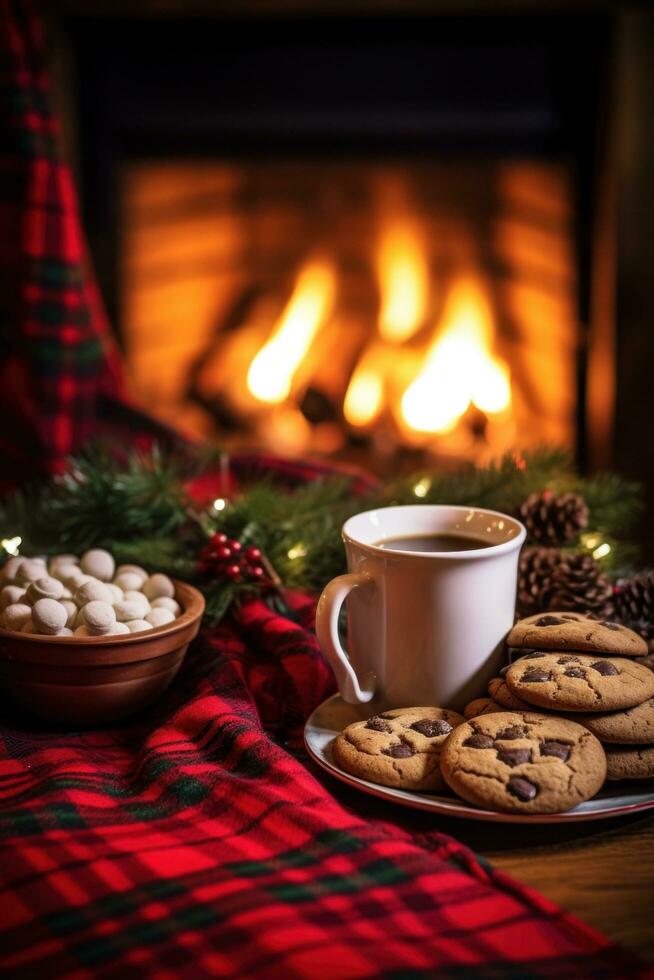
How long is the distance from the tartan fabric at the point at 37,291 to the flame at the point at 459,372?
0.73 metres

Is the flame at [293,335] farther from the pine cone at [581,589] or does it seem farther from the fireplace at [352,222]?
the pine cone at [581,589]

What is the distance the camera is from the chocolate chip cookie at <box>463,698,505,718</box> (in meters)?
0.61

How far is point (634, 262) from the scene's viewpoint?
5.58 feet

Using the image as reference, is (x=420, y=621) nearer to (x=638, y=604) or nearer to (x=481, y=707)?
(x=481, y=707)

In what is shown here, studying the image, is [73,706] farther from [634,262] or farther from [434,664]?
[634,262]

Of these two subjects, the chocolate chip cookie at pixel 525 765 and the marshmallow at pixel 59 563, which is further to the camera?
the marshmallow at pixel 59 563

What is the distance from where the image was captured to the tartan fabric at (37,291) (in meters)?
1.18

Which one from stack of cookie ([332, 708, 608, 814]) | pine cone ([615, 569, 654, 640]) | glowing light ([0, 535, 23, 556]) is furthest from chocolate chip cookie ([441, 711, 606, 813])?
glowing light ([0, 535, 23, 556])

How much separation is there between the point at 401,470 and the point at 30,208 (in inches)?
34.4

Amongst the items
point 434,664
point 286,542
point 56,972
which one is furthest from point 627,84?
point 56,972

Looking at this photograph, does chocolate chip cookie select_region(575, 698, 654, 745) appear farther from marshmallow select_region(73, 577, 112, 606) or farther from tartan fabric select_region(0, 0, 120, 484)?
tartan fabric select_region(0, 0, 120, 484)

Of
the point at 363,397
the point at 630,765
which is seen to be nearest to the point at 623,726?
the point at 630,765

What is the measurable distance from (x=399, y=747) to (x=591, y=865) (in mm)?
119

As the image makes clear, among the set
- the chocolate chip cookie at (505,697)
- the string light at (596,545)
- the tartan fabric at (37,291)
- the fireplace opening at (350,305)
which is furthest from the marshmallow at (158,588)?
the fireplace opening at (350,305)
